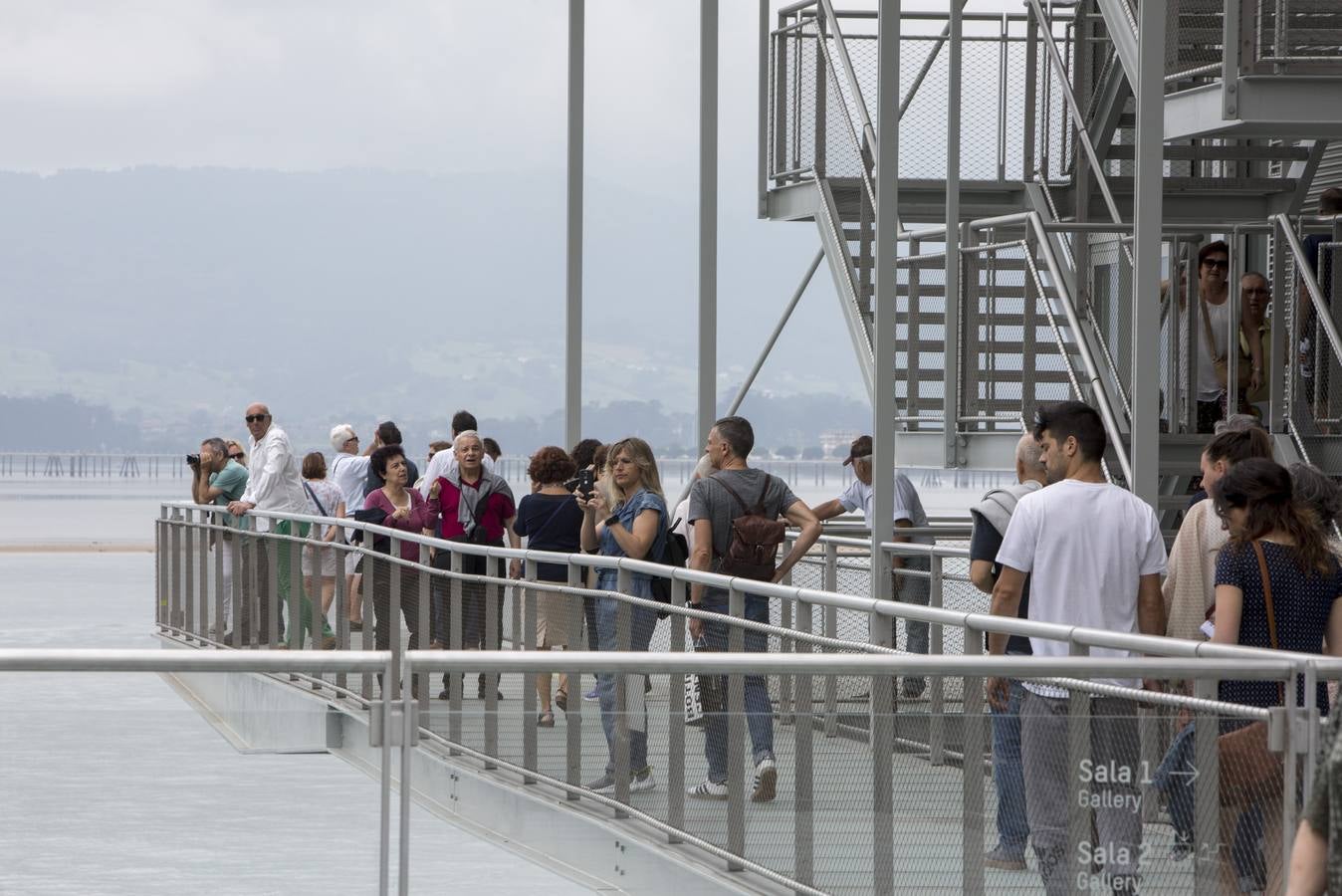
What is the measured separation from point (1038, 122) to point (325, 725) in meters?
13.7

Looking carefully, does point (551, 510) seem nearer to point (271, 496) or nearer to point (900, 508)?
point (900, 508)

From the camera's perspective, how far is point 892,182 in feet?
38.1

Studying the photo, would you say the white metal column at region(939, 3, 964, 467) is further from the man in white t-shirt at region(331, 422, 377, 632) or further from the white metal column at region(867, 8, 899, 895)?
the man in white t-shirt at region(331, 422, 377, 632)

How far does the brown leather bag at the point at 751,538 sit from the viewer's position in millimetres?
9750

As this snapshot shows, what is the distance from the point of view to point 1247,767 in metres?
4.89

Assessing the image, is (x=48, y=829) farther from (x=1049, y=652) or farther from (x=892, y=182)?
(x=892, y=182)

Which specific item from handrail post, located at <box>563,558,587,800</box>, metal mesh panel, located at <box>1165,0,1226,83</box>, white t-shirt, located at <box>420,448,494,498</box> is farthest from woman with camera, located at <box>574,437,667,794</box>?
metal mesh panel, located at <box>1165,0,1226,83</box>

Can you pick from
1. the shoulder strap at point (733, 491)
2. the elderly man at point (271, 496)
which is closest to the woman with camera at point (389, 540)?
the elderly man at point (271, 496)

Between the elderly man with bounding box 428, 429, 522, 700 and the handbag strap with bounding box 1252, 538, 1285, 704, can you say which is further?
the elderly man with bounding box 428, 429, 522, 700

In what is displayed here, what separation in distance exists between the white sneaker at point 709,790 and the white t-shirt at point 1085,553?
4.39 feet

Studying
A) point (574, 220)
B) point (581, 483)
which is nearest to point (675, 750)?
point (581, 483)

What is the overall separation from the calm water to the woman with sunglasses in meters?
2.34

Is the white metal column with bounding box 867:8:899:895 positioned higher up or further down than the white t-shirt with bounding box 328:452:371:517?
higher up

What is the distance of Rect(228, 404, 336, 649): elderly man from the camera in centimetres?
1628
